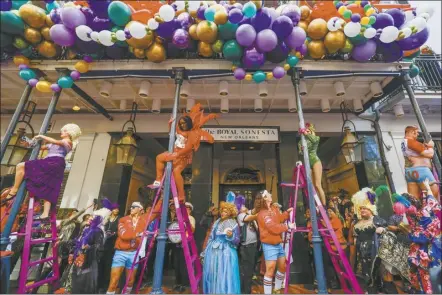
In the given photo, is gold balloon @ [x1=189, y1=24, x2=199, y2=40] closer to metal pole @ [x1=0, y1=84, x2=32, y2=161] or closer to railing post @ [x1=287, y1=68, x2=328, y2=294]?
railing post @ [x1=287, y1=68, x2=328, y2=294]

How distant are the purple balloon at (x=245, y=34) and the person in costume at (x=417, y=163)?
142 inches

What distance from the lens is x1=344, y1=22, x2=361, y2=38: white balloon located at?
404 cm

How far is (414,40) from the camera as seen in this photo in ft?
14.2

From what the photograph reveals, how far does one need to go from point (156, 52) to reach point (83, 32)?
127 centimetres

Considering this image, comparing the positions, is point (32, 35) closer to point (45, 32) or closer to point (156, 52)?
point (45, 32)

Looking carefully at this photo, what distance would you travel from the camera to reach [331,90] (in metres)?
6.04

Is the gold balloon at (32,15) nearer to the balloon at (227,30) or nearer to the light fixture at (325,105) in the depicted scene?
the balloon at (227,30)

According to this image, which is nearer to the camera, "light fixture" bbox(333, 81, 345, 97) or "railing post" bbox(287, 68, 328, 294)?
"railing post" bbox(287, 68, 328, 294)

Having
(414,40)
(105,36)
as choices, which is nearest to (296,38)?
(414,40)

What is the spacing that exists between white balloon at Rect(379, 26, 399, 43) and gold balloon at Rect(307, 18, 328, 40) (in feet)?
3.30

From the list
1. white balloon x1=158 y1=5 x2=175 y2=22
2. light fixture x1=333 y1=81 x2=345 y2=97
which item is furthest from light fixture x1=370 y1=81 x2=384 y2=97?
white balloon x1=158 y1=5 x2=175 y2=22

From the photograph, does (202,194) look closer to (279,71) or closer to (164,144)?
(164,144)

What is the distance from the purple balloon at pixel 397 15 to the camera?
14.2 ft

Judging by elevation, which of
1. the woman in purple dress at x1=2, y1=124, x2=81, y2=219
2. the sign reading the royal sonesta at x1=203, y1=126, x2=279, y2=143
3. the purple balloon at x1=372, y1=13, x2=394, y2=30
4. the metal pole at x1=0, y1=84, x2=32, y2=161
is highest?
the purple balloon at x1=372, y1=13, x2=394, y2=30
